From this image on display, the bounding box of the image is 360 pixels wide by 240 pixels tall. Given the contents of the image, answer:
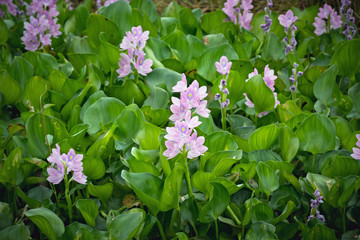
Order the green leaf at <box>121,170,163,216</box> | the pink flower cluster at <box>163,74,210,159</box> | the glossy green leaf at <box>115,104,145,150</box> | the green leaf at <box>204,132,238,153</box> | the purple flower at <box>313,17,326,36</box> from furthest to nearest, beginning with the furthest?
the purple flower at <box>313,17,326,36</box>, the glossy green leaf at <box>115,104,145,150</box>, the green leaf at <box>204,132,238,153</box>, the green leaf at <box>121,170,163,216</box>, the pink flower cluster at <box>163,74,210,159</box>

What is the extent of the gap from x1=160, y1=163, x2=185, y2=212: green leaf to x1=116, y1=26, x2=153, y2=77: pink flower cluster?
861mm

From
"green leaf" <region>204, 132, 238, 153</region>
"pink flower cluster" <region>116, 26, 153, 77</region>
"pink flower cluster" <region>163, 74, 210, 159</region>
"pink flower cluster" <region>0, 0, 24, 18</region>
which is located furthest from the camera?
"pink flower cluster" <region>0, 0, 24, 18</region>

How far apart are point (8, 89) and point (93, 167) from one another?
0.83m

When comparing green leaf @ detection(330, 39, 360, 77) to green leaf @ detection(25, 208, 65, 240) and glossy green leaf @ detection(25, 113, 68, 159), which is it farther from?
green leaf @ detection(25, 208, 65, 240)

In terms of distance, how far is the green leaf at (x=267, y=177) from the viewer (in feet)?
5.82

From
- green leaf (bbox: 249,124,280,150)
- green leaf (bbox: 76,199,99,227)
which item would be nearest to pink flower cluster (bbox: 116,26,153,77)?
green leaf (bbox: 249,124,280,150)

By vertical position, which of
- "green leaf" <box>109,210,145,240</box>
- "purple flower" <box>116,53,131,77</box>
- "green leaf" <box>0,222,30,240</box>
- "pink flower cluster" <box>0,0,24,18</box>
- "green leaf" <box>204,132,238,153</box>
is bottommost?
"pink flower cluster" <box>0,0,24,18</box>

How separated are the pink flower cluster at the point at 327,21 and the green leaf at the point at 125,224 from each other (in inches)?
86.3

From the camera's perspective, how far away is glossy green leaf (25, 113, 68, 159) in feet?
6.47

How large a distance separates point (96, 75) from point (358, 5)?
7.30 ft

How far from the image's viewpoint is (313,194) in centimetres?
174

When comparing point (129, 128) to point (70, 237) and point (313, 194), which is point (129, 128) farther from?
point (313, 194)

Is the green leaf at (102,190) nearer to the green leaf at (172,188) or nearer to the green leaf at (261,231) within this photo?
Result: the green leaf at (172,188)

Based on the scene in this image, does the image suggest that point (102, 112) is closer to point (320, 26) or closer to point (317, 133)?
point (317, 133)
